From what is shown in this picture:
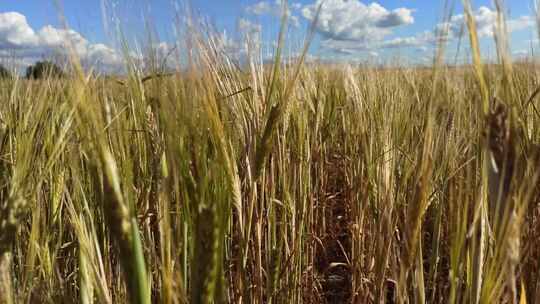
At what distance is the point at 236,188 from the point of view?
74cm

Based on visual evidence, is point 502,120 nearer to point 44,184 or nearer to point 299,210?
point 299,210

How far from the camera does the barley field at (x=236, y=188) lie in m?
0.52

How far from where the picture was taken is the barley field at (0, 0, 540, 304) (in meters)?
0.52

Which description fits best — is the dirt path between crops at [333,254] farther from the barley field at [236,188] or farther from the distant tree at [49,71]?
the distant tree at [49,71]

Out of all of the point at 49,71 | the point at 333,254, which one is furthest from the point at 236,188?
the point at 333,254

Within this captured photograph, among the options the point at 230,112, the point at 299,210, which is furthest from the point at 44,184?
the point at 299,210

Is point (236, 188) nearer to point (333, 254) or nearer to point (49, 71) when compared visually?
point (49, 71)

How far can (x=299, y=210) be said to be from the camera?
1182 mm

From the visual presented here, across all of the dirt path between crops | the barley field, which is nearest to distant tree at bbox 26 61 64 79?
the barley field

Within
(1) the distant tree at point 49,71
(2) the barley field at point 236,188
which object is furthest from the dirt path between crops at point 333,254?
(1) the distant tree at point 49,71

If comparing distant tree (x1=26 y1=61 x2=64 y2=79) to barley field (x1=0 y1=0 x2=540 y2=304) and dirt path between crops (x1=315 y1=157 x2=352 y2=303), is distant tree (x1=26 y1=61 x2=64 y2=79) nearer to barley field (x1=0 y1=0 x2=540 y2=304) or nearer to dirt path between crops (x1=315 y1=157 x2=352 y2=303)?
barley field (x1=0 y1=0 x2=540 y2=304)

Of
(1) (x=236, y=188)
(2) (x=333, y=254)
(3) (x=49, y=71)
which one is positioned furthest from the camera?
(2) (x=333, y=254)

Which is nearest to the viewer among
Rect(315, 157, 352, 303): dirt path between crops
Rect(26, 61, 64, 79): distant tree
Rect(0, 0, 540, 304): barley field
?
Rect(0, 0, 540, 304): barley field

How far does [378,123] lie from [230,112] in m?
0.51
